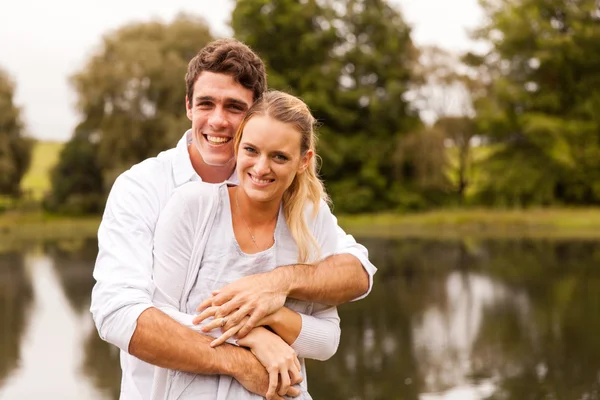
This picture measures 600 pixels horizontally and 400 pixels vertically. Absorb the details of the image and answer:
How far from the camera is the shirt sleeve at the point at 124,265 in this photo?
2.03 metres

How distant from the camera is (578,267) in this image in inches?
542

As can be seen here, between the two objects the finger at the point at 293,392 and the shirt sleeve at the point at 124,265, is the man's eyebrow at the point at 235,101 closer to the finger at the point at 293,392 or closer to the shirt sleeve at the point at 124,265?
the shirt sleeve at the point at 124,265

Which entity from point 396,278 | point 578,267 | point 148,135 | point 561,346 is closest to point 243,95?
point 561,346

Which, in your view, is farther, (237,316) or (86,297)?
(86,297)

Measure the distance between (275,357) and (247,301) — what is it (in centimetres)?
17

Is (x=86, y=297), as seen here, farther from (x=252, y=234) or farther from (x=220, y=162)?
(x=252, y=234)

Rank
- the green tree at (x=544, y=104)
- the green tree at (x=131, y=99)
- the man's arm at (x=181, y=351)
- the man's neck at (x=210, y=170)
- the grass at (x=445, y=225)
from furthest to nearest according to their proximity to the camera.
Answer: the green tree at (x=544, y=104)
the green tree at (x=131, y=99)
the grass at (x=445, y=225)
the man's neck at (x=210, y=170)
the man's arm at (x=181, y=351)

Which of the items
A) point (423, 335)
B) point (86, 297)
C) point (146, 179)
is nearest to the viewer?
point (146, 179)

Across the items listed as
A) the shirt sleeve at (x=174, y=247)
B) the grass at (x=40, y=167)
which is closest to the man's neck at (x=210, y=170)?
the shirt sleeve at (x=174, y=247)

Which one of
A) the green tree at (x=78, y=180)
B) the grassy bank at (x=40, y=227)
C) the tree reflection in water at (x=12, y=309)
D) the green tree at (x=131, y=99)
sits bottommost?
the grassy bank at (x=40, y=227)

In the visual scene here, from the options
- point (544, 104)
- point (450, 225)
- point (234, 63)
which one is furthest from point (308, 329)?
point (544, 104)

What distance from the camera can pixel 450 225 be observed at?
23.3 meters

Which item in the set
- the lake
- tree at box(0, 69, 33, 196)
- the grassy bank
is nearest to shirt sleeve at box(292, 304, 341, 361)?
the lake

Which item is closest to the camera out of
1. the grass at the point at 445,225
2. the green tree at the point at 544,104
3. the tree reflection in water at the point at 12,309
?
the tree reflection in water at the point at 12,309
